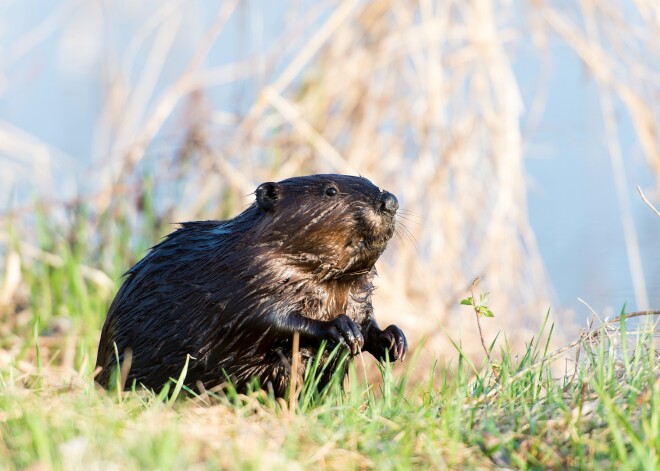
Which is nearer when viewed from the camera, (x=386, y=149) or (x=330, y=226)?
(x=330, y=226)

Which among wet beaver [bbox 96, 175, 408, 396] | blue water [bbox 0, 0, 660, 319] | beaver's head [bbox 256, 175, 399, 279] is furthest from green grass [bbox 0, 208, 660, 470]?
blue water [bbox 0, 0, 660, 319]

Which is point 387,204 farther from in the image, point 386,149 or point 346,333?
point 386,149

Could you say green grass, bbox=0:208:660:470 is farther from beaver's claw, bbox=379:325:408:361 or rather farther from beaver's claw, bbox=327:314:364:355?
beaver's claw, bbox=379:325:408:361

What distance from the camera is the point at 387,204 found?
3.08 meters

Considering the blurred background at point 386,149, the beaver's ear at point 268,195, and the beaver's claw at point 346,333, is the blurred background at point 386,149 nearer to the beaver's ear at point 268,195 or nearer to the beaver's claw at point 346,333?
the beaver's ear at point 268,195

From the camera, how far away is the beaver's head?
10.1 ft

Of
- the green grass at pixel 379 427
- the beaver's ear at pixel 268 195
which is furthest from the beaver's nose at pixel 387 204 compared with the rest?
the green grass at pixel 379 427

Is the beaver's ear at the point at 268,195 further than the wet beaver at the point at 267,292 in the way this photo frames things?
Yes

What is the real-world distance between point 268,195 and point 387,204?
14.1 inches

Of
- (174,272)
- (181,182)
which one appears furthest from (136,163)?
(174,272)

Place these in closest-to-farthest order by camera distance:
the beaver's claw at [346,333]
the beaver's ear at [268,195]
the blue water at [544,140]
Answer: the beaver's claw at [346,333] → the beaver's ear at [268,195] → the blue water at [544,140]

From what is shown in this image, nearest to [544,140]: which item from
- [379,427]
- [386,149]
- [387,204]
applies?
[386,149]

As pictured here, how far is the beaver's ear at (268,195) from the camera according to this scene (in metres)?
3.12

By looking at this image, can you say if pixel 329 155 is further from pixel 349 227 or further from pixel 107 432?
pixel 107 432
